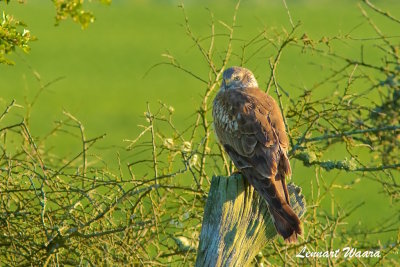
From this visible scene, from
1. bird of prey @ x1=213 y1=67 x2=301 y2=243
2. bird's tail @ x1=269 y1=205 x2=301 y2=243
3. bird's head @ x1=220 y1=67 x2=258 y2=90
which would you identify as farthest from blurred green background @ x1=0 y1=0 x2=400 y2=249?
bird's tail @ x1=269 y1=205 x2=301 y2=243

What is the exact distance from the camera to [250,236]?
172 inches

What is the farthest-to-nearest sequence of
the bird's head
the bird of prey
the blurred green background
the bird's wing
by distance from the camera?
the blurred green background → the bird's head → the bird's wing → the bird of prey

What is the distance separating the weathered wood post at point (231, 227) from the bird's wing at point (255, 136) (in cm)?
30

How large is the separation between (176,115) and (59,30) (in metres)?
17.1

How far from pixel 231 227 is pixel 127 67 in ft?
87.3

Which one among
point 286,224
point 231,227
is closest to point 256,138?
point 286,224

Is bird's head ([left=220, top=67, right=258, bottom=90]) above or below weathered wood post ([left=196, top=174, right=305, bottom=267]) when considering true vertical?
above

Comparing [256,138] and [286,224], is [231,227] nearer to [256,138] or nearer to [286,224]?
[286,224]

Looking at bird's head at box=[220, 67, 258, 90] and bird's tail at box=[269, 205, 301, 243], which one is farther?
bird's head at box=[220, 67, 258, 90]

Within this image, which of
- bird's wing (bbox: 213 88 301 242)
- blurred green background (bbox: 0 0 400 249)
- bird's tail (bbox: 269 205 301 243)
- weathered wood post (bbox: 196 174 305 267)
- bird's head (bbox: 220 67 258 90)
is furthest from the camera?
blurred green background (bbox: 0 0 400 249)

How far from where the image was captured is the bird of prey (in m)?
4.99

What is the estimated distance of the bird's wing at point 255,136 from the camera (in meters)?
5.12

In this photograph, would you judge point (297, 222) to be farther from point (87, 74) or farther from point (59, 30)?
point (59, 30)

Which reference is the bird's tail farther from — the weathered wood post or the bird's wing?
the bird's wing
